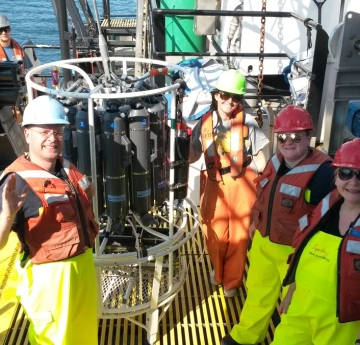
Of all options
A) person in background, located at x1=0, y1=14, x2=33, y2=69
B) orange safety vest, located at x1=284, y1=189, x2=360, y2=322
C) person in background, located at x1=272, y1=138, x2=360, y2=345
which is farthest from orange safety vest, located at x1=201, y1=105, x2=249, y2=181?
person in background, located at x1=0, y1=14, x2=33, y2=69

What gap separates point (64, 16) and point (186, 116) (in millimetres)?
1485

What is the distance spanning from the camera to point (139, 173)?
3.13 metres

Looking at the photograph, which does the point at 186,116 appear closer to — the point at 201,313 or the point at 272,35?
the point at 201,313

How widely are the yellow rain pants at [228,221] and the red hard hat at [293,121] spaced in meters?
0.81

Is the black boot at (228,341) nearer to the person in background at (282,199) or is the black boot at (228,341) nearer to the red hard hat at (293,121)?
the person in background at (282,199)

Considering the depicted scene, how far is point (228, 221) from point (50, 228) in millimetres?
1631

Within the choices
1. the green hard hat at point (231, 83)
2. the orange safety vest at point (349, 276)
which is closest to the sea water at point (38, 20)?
the green hard hat at point (231, 83)

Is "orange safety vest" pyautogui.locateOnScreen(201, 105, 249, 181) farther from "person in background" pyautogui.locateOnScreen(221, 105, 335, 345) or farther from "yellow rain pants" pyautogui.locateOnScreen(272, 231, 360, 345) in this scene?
"yellow rain pants" pyautogui.locateOnScreen(272, 231, 360, 345)

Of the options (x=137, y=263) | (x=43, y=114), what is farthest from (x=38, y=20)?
(x=43, y=114)

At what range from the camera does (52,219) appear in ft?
8.60

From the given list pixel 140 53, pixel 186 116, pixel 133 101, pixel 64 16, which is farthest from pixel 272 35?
pixel 133 101

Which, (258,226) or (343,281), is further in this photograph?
(258,226)

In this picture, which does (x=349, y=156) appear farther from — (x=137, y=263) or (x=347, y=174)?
(x=137, y=263)

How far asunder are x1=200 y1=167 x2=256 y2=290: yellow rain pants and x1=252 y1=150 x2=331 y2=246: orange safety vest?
1.88 feet
